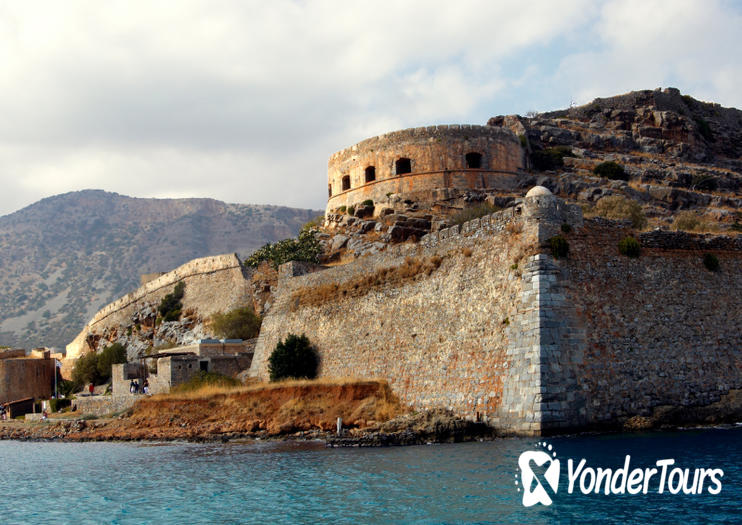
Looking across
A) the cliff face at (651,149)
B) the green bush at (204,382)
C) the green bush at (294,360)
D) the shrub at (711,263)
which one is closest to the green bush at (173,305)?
the green bush at (204,382)

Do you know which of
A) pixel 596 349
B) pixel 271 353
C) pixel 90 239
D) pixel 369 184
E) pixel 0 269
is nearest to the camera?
pixel 596 349

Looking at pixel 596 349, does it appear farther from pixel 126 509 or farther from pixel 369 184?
pixel 369 184

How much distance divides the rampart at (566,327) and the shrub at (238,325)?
48.8ft

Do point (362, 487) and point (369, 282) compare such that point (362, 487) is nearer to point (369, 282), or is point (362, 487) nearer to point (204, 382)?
point (369, 282)

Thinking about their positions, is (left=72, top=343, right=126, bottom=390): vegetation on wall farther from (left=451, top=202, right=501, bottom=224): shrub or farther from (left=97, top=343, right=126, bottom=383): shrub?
(left=451, top=202, right=501, bottom=224): shrub

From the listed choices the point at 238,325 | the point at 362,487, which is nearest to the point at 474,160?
the point at 238,325

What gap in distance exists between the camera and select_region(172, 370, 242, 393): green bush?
31422 mm

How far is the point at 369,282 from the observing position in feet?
90.3

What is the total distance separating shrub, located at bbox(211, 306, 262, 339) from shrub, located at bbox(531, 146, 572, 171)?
17224 mm

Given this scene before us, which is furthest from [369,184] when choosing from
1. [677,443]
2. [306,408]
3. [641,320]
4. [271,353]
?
[677,443]

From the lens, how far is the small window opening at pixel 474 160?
4131 centimetres

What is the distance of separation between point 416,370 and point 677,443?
7.88 meters

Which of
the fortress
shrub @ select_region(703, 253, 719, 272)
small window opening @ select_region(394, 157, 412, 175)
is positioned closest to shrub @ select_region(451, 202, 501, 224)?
small window opening @ select_region(394, 157, 412, 175)

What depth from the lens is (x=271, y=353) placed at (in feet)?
103
